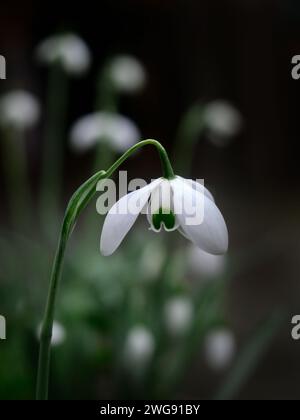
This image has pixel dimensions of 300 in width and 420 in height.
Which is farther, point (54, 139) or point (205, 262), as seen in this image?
point (54, 139)

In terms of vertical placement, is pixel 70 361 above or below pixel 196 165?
below

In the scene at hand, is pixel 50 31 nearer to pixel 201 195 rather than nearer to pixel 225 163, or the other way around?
pixel 225 163

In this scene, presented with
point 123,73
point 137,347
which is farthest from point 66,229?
point 123,73

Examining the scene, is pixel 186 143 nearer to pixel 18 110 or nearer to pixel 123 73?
pixel 123 73

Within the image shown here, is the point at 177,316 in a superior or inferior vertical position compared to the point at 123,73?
inferior

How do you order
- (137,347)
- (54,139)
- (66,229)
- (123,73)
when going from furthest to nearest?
1. (54,139)
2. (123,73)
3. (137,347)
4. (66,229)

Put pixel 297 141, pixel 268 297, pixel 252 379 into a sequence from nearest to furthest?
1. pixel 252 379
2. pixel 268 297
3. pixel 297 141

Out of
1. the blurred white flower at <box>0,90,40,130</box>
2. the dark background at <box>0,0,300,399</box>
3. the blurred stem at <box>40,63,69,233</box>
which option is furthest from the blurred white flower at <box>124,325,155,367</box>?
the dark background at <box>0,0,300,399</box>

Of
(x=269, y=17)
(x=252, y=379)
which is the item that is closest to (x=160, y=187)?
(x=252, y=379)
